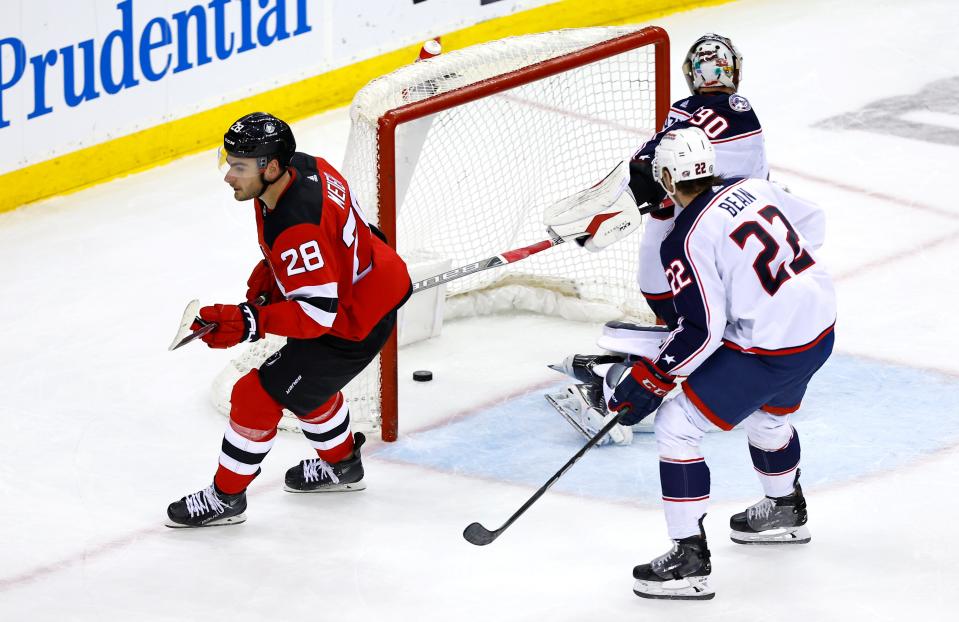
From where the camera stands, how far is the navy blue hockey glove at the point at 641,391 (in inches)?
136

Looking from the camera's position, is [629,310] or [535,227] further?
[535,227]

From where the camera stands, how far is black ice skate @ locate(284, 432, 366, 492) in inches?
162

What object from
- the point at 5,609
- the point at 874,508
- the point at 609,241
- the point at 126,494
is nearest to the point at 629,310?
the point at 609,241

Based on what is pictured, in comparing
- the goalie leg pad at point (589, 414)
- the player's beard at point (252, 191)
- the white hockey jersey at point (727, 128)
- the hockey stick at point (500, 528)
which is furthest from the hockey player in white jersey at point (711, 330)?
the player's beard at point (252, 191)

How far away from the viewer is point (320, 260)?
3.54 m

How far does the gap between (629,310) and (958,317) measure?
1040 millimetres

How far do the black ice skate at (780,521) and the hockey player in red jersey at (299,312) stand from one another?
989 mm

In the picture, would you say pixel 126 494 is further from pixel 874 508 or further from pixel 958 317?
pixel 958 317

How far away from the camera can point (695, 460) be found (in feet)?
11.5

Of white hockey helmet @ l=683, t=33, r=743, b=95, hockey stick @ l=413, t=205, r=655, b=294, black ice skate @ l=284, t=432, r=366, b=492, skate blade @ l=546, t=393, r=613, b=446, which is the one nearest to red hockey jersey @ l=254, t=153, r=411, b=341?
black ice skate @ l=284, t=432, r=366, b=492

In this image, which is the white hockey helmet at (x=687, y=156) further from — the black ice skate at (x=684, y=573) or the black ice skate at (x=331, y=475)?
the black ice skate at (x=331, y=475)

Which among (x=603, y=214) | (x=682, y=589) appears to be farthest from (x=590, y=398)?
(x=682, y=589)

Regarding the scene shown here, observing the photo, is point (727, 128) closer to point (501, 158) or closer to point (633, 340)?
point (633, 340)

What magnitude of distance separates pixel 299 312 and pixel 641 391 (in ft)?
2.56
